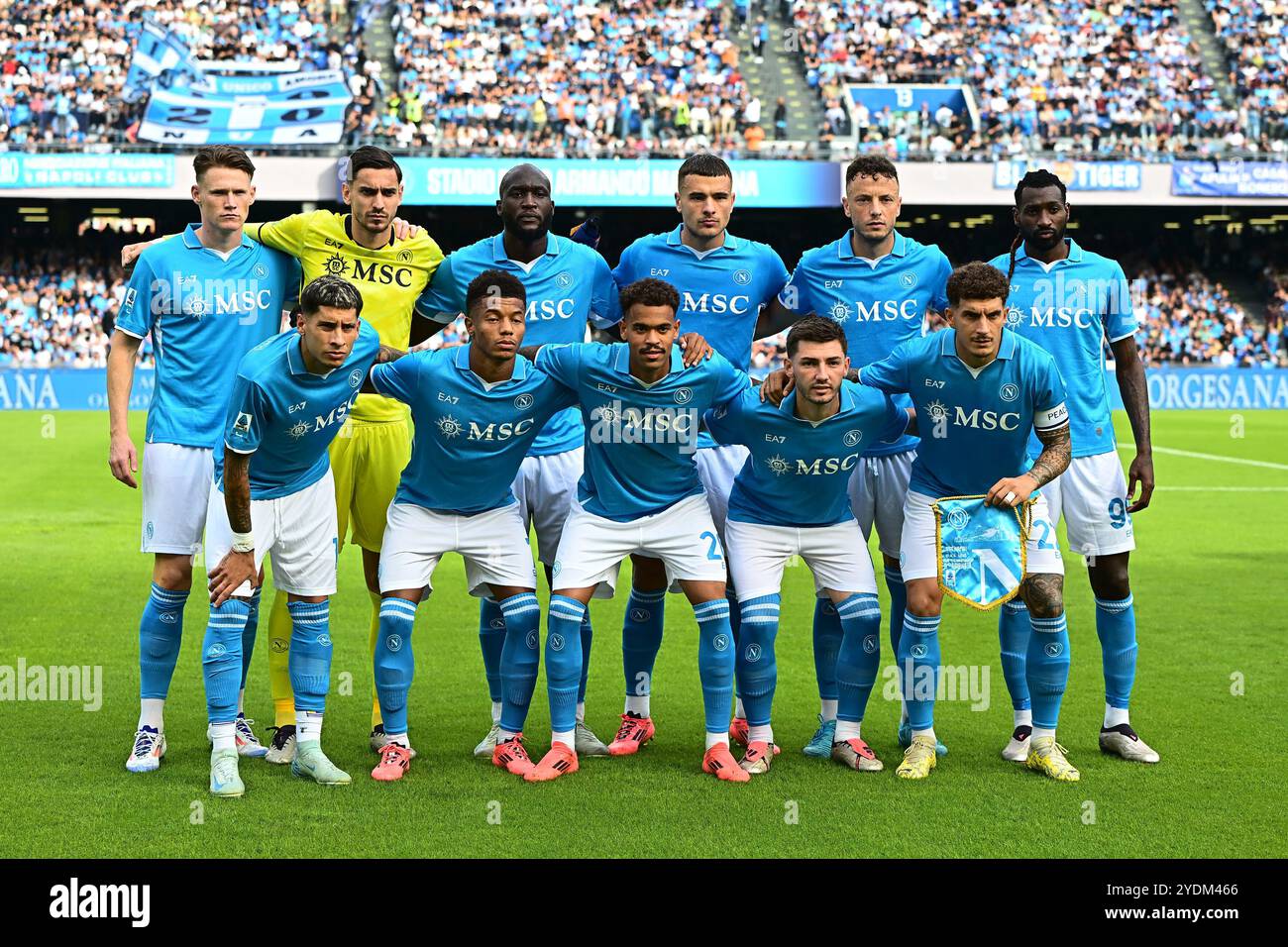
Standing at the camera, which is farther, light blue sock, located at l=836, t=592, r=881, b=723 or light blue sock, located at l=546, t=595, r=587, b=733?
light blue sock, located at l=836, t=592, r=881, b=723

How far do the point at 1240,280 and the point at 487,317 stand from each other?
35449mm

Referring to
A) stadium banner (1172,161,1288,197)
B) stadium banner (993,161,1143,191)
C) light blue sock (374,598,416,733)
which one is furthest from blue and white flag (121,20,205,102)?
light blue sock (374,598,416,733)

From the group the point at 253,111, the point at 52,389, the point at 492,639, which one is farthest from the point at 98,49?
the point at 492,639

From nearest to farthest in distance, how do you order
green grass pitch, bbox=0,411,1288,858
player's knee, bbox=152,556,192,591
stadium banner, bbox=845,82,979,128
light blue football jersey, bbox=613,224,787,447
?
green grass pitch, bbox=0,411,1288,858
player's knee, bbox=152,556,192,591
light blue football jersey, bbox=613,224,787,447
stadium banner, bbox=845,82,979,128

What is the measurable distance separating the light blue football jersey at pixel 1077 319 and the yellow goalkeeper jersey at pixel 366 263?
248cm

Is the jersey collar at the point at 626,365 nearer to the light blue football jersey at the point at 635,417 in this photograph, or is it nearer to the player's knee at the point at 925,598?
the light blue football jersey at the point at 635,417

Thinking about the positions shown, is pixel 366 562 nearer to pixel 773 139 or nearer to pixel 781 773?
pixel 781 773

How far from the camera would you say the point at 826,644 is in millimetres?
6191

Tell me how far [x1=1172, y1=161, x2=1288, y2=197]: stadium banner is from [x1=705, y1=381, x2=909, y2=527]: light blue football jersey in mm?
29902

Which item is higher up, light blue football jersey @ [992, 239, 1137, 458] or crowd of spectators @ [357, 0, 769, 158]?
crowd of spectators @ [357, 0, 769, 158]

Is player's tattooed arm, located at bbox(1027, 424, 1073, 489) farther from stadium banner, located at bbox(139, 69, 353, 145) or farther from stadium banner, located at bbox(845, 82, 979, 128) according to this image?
stadium banner, located at bbox(845, 82, 979, 128)

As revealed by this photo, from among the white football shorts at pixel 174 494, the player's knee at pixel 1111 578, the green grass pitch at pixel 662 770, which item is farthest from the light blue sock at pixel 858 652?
the white football shorts at pixel 174 494

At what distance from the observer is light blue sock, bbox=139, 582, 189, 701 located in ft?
18.6

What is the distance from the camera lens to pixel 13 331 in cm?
3173
